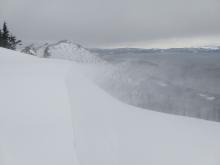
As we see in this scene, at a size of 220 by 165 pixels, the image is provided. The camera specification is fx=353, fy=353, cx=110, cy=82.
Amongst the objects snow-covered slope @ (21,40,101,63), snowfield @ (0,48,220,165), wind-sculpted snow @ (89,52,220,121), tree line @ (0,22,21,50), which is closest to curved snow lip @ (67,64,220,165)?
snowfield @ (0,48,220,165)

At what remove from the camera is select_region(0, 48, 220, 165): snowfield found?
6.18 metres

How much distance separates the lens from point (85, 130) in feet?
22.7

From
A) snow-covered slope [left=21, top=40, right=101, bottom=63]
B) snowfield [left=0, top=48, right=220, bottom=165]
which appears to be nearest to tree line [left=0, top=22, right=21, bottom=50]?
snow-covered slope [left=21, top=40, right=101, bottom=63]

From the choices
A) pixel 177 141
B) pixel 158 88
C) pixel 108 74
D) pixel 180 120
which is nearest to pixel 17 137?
pixel 177 141

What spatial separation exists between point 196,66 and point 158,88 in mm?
12774

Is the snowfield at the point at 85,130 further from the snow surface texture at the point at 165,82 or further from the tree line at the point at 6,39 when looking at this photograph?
the tree line at the point at 6,39

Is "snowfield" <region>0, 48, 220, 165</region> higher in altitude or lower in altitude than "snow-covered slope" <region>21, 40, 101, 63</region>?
lower

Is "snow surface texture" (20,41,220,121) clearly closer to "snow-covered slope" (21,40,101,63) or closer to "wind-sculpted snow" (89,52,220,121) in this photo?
"wind-sculpted snow" (89,52,220,121)

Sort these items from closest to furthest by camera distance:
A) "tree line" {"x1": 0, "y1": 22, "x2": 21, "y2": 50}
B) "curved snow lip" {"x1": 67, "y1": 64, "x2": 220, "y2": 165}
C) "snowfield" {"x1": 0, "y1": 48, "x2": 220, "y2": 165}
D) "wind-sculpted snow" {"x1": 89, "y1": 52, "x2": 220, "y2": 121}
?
"snowfield" {"x1": 0, "y1": 48, "x2": 220, "y2": 165} → "curved snow lip" {"x1": 67, "y1": 64, "x2": 220, "y2": 165} → "wind-sculpted snow" {"x1": 89, "y1": 52, "x2": 220, "y2": 121} → "tree line" {"x1": 0, "y1": 22, "x2": 21, "y2": 50}

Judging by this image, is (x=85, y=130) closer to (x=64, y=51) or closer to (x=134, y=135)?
(x=134, y=135)

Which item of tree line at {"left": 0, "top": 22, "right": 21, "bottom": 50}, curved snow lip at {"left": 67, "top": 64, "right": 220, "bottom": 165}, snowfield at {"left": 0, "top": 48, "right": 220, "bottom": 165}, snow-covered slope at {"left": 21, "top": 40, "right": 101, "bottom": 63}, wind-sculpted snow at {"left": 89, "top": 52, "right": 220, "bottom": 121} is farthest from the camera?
snow-covered slope at {"left": 21, "top": 40, "right": 101, "bottom": 63}

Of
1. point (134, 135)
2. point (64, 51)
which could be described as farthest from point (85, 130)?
point (64, 51)

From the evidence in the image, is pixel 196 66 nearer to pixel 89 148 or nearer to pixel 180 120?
pixel 180 120

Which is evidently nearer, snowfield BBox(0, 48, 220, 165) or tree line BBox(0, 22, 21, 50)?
snowfield BBox(0, 48, 220, 165)
